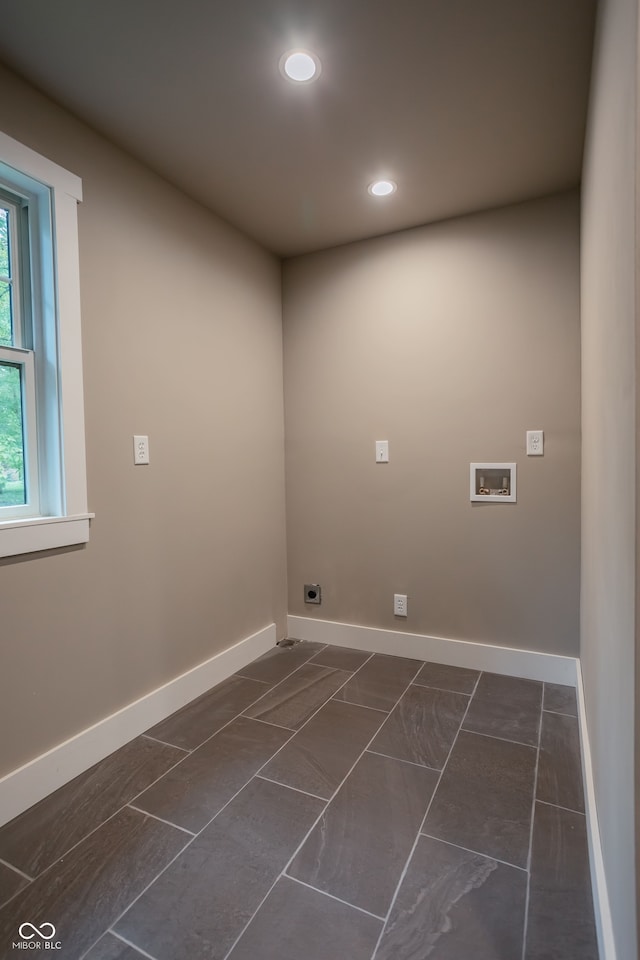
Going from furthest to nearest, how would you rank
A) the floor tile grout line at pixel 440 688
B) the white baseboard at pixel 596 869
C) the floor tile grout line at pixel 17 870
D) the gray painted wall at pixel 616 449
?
1. the floor tile grout line at pixel 440 688
2. the floor tile grout line at pixel 17 870
3. the white baseboard at pixel 596 869
4. the gray painted wall at pixel 616 449

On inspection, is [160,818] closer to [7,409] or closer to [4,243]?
[7,409]

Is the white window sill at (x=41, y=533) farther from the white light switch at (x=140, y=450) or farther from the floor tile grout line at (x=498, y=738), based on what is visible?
the floor tile grout line at (x=498, y=738)

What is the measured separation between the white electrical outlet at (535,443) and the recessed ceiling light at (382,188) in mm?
1338

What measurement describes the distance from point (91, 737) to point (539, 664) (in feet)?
6.76

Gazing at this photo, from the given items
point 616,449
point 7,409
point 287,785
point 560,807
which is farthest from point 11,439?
point 560,807

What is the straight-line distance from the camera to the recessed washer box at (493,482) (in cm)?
252

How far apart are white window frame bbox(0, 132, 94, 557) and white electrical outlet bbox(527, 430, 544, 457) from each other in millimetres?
2032

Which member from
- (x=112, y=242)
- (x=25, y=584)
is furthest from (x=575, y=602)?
(x=112, y=242)

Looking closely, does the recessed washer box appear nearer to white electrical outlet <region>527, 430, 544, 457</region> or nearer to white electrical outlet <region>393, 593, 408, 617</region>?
white electrical outlet <region>527, 430, 544, 457</region>

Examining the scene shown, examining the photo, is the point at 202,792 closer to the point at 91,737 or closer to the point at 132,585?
the point at 91,737

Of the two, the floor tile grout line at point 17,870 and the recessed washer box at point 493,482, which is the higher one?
the recessed washer box at point 493,482

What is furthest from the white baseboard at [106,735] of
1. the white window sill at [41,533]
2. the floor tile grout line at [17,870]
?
the white window sill at [41,533]

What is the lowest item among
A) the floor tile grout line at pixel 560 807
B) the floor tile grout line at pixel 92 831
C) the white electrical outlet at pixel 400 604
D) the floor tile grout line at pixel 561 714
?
the floor tile grout line at pixel 92 831

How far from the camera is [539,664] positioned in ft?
8.11
